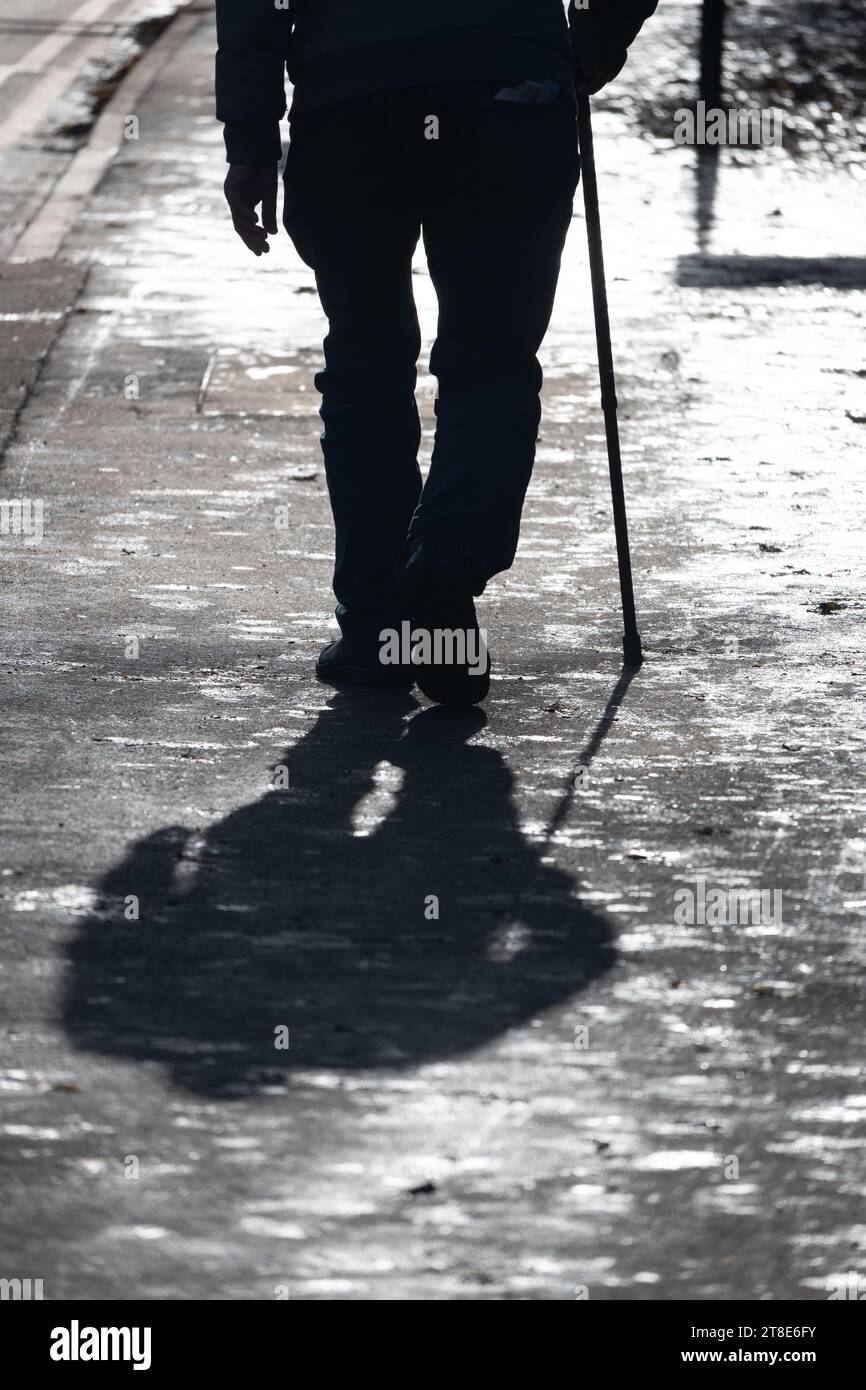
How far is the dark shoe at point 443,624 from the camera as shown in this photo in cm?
410

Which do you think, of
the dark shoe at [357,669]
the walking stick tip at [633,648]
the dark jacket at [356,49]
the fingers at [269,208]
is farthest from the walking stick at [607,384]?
the fingers at [269,208]

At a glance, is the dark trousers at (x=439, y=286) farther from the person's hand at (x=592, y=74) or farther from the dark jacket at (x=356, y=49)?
the person's hand at (x=592, y=74)

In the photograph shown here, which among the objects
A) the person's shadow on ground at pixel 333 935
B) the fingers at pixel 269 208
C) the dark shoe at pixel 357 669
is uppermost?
the fingers at pixel 269 208

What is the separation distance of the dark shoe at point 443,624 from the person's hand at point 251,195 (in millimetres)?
755

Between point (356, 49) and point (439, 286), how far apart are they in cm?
51

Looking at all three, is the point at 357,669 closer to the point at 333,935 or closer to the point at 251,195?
the point at 251,195

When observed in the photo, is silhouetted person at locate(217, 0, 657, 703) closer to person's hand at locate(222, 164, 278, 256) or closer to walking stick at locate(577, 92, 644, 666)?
person's hand at locate(222, 164, 278, 256)

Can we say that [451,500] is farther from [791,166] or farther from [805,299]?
[791,166]

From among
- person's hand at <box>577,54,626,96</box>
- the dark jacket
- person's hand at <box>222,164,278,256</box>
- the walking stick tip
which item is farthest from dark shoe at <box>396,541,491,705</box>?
person's hand at <box>577,54,626,96</box>

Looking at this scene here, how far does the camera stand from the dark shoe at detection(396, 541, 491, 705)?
4.10 meters

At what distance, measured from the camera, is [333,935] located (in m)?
3.19

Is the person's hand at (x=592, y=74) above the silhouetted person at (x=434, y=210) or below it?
above

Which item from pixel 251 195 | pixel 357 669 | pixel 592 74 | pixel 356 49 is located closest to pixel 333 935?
pixel 357 669

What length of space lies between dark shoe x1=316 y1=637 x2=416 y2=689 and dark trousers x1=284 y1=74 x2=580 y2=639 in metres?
0.05
